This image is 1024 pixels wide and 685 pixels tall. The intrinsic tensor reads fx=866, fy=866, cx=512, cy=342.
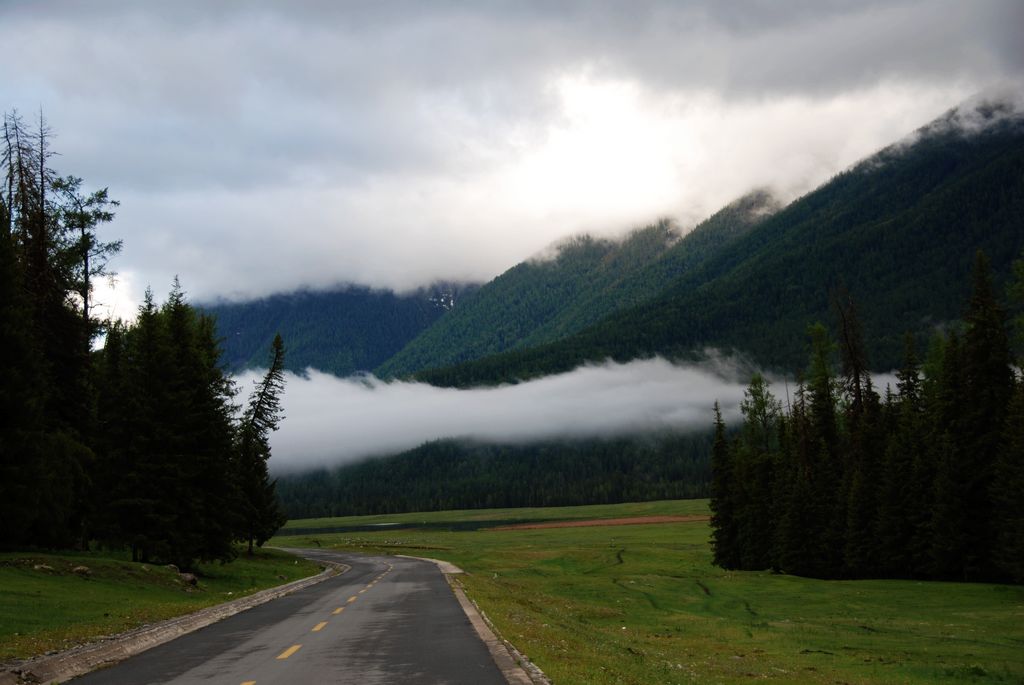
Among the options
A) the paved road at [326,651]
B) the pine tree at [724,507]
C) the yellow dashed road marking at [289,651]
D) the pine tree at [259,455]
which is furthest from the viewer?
the pine tree at [724,507]

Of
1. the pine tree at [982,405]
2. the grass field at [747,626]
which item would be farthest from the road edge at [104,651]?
the pine tree at [982,405]

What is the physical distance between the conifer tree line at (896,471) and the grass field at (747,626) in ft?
14.3

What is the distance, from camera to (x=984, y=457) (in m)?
54.3

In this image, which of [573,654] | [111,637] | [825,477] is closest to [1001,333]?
[825,477]

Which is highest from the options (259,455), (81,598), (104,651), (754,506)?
(259,455)

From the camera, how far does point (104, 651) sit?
18812 millimetres

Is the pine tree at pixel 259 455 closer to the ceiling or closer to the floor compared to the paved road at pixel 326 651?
closer to the ceiling

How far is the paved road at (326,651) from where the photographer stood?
15.6 meters

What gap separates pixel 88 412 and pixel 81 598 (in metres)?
21.3

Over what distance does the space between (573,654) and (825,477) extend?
58310 millimetres

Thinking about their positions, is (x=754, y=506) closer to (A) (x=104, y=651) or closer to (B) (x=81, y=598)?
(B) (x=81, y=598)

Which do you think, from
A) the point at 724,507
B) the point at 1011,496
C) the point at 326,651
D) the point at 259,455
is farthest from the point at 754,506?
the point at 326,651

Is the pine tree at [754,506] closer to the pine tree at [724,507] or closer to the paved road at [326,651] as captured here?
the pine tree at [724,507]

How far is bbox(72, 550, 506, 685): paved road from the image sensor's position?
15.6m
